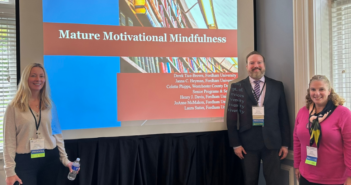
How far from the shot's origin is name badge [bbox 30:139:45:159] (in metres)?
1.73

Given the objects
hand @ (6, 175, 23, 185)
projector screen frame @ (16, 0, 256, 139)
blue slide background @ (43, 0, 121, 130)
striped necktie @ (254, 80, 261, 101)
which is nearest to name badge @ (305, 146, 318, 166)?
striped necktie @ (254, 80, 261, 101)

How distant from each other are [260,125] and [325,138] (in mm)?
623

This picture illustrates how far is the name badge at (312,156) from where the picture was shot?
163 centimetres

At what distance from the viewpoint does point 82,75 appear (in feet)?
7.07

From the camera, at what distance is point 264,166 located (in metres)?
2.18

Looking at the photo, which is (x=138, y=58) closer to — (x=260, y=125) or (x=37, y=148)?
(x=37, y=148)

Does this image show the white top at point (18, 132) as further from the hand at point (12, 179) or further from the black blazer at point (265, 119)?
the black blazer at point (265, 119)

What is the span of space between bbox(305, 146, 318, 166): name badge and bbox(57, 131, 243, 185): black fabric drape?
0.94 metres

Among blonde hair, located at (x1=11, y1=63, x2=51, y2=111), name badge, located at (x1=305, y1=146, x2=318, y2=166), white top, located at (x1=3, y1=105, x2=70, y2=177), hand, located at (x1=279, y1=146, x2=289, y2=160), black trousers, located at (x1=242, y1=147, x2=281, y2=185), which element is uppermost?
blonde hair, located at (x1=11, y1=63, x2=51, y2=111)

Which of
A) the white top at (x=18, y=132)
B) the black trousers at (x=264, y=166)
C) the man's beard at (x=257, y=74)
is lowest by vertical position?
the black trousers at (x=264, y=166)

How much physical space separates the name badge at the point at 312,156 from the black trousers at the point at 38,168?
201 centimetres

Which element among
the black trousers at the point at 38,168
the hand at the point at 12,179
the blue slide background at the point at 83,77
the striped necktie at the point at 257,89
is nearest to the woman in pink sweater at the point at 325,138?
the striped necktie at the point at 257,89

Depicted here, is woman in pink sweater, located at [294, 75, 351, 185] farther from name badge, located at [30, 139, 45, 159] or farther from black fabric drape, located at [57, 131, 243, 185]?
name badge, located at [30, 139, 45, 159]

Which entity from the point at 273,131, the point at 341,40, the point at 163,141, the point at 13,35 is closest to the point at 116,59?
the point at 163,141
